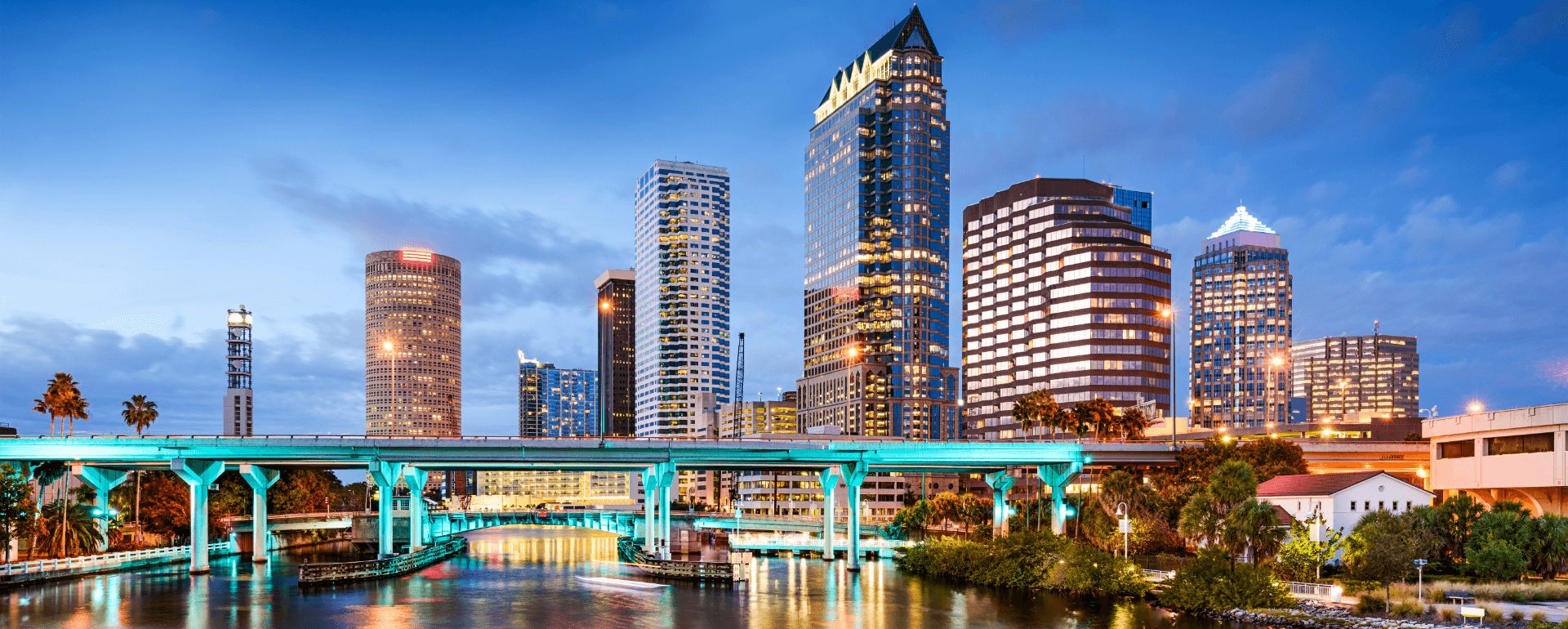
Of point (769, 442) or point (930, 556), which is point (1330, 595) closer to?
point (930, 556)

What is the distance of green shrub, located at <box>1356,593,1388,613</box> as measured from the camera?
58.9 metres

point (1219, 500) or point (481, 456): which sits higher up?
point (481, 456)

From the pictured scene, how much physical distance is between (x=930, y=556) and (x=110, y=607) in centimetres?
6158

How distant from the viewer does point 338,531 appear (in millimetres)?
195125

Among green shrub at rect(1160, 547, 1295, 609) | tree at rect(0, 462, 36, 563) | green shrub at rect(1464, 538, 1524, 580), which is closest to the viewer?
green shrub at rect(1160, 547, 1295, 609)

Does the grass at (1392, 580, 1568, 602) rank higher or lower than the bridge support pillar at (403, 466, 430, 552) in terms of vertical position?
higher

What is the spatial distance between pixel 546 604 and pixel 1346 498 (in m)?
55.3

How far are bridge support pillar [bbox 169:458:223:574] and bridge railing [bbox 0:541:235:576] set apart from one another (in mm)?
2451

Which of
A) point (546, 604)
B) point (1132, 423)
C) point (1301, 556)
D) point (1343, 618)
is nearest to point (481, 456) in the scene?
point (546, 604)

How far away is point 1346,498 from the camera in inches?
3076

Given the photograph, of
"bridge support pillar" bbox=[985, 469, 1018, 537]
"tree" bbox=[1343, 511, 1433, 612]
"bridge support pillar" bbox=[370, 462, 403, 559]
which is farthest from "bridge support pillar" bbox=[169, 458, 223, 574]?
"tree" bbox=[1343, 511, 1433, 612]

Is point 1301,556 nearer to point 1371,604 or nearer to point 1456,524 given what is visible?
point 1371,604

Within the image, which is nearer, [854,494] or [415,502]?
[854,494]

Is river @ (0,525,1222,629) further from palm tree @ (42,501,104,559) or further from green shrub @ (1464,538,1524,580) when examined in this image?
green shrub @ (1464,538,1524,580)
